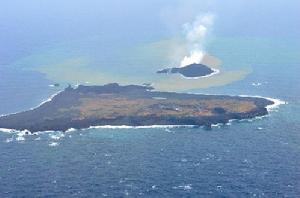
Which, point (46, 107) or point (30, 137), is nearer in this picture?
point (30, 137)

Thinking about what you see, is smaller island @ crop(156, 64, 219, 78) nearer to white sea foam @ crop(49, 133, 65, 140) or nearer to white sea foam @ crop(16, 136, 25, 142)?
white sea foam @ crop(49, 133, 65, 140)

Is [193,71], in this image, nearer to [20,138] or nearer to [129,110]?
[129,110]

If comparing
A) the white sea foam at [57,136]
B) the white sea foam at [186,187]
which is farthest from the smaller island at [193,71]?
the white sea foam at [186,187]

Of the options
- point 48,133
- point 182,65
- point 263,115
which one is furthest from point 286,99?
point 48,133

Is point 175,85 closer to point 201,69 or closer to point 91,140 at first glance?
point 201,69

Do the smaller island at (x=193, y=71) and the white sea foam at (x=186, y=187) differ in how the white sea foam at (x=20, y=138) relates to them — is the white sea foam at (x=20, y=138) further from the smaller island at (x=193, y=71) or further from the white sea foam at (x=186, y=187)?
the smaller island at (x=193, y=71)
